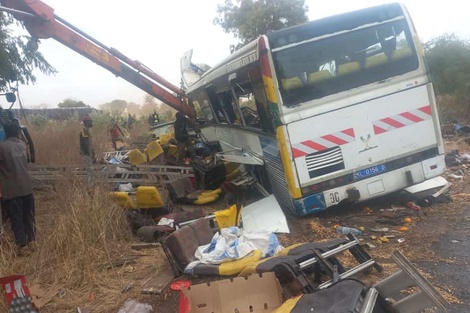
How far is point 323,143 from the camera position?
207 inches

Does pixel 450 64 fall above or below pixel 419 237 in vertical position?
above

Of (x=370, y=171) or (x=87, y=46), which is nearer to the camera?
(x=370, y=171)

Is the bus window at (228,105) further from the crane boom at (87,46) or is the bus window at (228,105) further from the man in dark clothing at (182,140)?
the crane boom at (87,46)

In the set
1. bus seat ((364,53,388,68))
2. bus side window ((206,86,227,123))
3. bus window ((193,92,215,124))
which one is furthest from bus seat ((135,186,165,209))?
bus window ((193,92,215,124))

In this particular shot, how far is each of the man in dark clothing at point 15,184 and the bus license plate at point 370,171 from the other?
14.4ft

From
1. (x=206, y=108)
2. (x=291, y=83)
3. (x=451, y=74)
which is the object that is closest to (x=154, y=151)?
(x=206, y=108)

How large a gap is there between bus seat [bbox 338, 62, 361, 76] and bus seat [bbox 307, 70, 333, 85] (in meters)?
0.16

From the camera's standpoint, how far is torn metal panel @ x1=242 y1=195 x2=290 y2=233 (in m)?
5.19

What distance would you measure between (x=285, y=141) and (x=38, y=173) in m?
5.44

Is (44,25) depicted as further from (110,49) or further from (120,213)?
(120,213)

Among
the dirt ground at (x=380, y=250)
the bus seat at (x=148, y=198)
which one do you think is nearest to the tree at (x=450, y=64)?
the dirt ground at (x=380, y=250)

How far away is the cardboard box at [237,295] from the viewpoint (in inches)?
124

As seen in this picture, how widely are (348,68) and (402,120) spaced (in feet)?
3.35

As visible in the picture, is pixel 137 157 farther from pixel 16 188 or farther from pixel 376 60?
pixel 376 60
